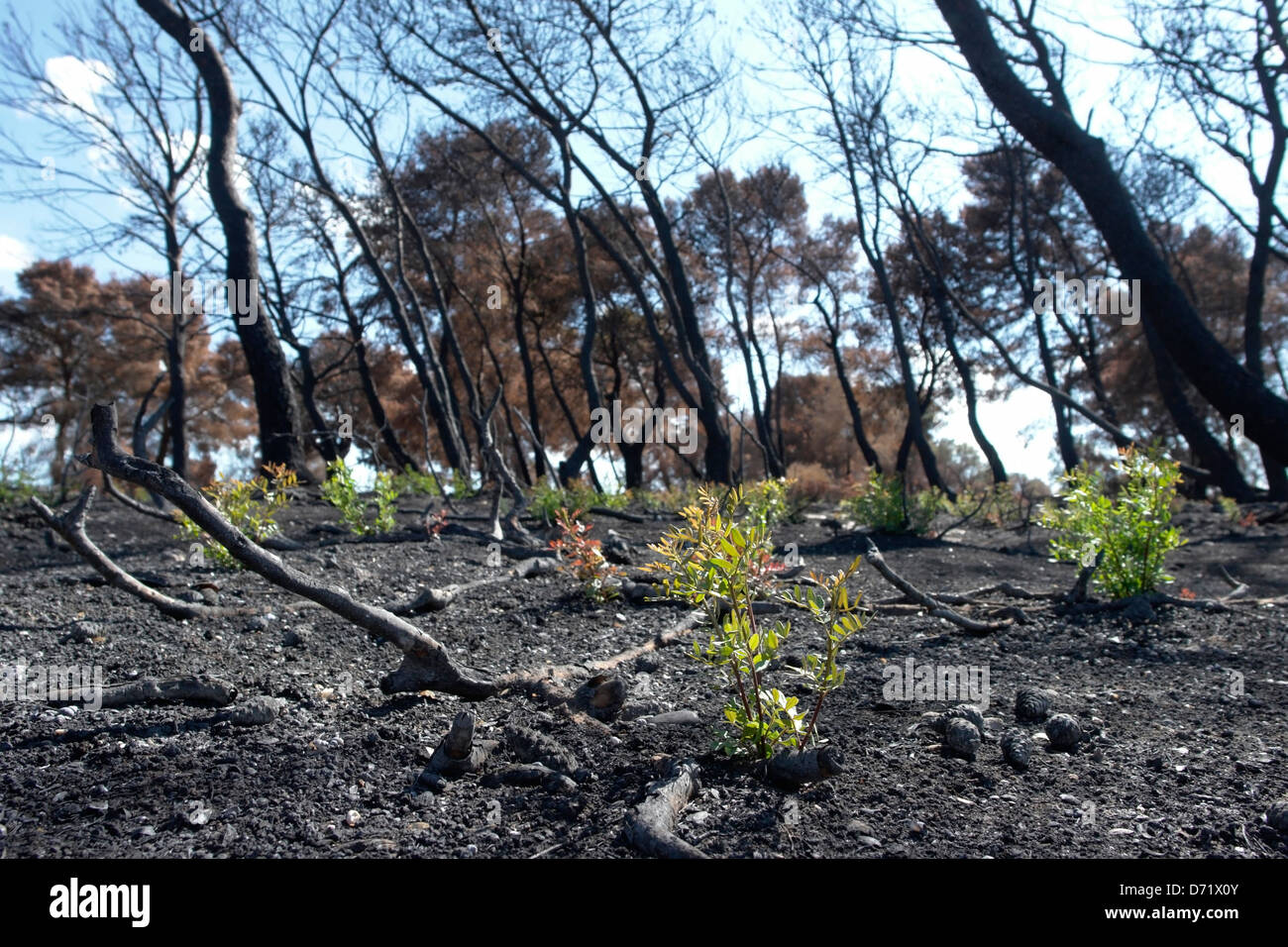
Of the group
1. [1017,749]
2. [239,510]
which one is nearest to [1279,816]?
[1017,749]

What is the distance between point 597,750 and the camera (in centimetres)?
Answer: 253

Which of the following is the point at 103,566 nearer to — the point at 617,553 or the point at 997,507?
the point at 617,553

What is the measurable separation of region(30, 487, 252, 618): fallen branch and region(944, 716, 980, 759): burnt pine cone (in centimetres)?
339

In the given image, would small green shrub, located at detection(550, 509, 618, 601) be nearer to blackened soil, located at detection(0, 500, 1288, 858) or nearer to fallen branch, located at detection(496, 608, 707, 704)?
blackened soil, located at detection(0, 500, 1288, 858)

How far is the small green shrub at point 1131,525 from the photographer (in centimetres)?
455

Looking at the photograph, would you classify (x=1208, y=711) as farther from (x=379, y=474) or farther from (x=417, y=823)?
(x=379, y=474)

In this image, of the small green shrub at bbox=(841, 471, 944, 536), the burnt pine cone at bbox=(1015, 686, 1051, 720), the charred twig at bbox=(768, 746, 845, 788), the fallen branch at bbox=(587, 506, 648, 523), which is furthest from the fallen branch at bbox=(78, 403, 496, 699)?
the small green shrub at bbox=(841, 471, 944, 536)

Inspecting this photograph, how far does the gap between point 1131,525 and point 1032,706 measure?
2.23 metres

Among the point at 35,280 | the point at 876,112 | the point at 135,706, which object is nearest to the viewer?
the point at 135,706

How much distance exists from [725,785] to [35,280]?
28.7m

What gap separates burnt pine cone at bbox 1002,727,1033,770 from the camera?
2.40 metres

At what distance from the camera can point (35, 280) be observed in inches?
953

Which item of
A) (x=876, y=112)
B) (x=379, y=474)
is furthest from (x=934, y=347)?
(x=379, y=474)

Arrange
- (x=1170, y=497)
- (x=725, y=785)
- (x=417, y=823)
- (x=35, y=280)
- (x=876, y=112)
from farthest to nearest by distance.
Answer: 1. (x=35, y=280)
2. (x=876, y=112)
3. (x=1170, y=497)
4. (x=725, y=785)
5. (x=417, y=823)
